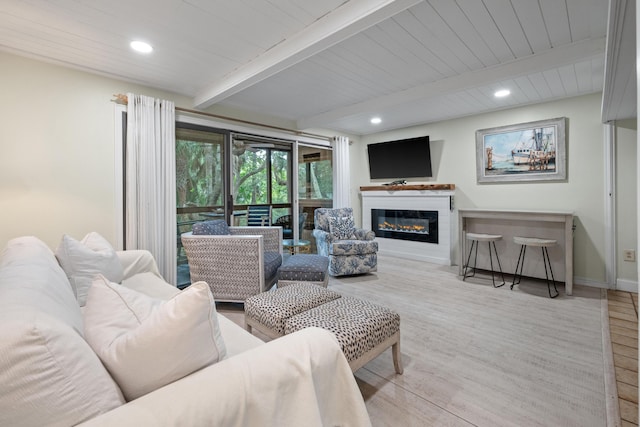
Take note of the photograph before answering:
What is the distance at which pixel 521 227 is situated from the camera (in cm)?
385

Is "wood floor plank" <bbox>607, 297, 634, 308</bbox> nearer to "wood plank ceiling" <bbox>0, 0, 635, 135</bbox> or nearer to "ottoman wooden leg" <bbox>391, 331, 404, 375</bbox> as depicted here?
"wood plank ceiling" <bbox>0, 0, 635, 135</bbox>

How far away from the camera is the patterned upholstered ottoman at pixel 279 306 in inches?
72.1

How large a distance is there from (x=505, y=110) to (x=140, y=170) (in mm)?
4612

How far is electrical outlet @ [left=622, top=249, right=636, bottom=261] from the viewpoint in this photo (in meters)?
3.34

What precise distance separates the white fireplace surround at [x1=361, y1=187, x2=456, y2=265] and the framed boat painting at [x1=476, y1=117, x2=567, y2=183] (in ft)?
2.21

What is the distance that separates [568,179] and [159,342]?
181 inches

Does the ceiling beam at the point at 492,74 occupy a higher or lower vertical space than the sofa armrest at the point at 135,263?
higher

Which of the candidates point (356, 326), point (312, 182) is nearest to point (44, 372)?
point (356, 326)

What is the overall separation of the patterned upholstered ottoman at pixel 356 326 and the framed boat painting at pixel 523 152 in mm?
3352

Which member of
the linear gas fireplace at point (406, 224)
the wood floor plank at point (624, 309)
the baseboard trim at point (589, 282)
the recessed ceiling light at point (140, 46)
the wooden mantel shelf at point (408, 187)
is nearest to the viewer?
the recessed ceiling light at point (140, 46)

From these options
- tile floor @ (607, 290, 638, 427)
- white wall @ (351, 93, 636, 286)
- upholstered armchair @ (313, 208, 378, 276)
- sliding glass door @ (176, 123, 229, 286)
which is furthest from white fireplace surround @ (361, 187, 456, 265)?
sliding glass door @ (176, 123, 229, 286)

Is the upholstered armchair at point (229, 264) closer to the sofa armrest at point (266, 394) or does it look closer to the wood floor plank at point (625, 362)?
the sofa armrest at point (266, 394)

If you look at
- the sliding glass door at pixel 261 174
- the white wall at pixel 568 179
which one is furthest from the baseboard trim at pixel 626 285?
the sliding glass door at pixel 261 174

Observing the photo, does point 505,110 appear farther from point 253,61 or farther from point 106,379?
point 106,379
